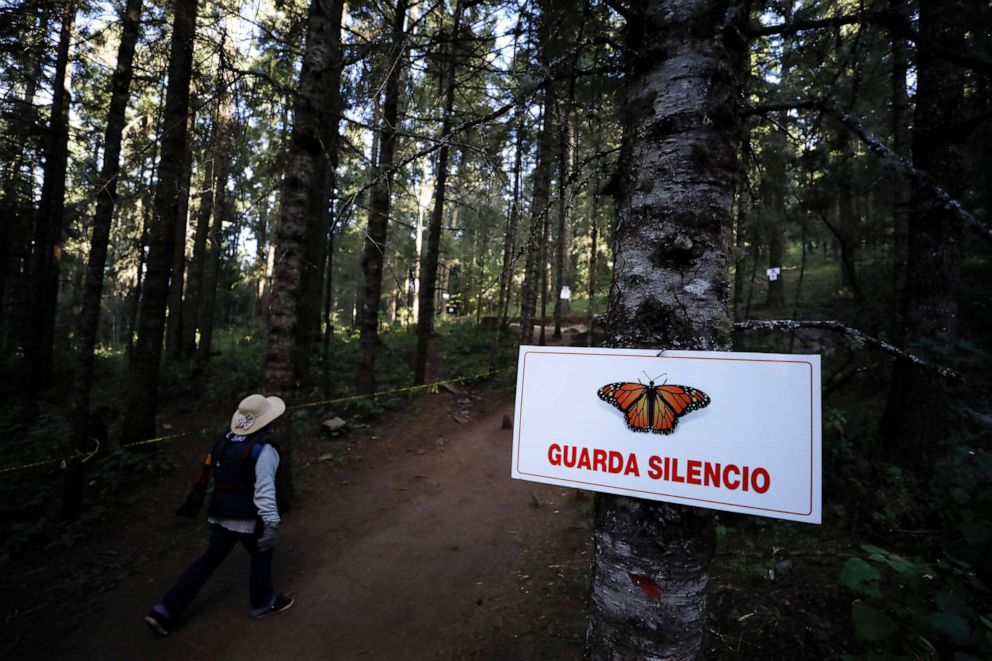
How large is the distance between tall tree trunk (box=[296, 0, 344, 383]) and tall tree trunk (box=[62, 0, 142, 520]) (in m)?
2.35

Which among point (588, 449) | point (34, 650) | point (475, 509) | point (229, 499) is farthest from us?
point (475, 509)

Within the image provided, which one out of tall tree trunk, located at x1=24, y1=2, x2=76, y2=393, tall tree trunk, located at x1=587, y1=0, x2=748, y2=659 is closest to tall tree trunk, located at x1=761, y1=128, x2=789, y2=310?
tall tree trunk, located at x1=587, y1=0, x2=748, y2=659

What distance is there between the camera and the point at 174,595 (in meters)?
3.66

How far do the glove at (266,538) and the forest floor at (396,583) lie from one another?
69cm

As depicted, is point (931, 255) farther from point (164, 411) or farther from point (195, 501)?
point (164, 411)

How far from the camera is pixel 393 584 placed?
14.4 feet

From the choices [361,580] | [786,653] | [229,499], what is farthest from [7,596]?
[786,653]

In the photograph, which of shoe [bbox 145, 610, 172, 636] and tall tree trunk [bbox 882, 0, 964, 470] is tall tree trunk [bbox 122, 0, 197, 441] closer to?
shoe [bbox 145, 610, 172, 636]

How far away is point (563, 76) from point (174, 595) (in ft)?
16.2

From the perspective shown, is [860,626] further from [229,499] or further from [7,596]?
[7,596]

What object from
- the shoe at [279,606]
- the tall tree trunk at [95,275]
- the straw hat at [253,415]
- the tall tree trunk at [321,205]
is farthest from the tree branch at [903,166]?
the tall tree trunk at [95,275]

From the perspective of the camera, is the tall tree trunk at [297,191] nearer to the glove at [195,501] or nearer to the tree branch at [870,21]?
the glove at [195,501]

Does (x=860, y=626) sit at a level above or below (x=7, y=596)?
above

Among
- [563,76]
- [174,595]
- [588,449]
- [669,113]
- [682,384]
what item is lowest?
[174,595]
